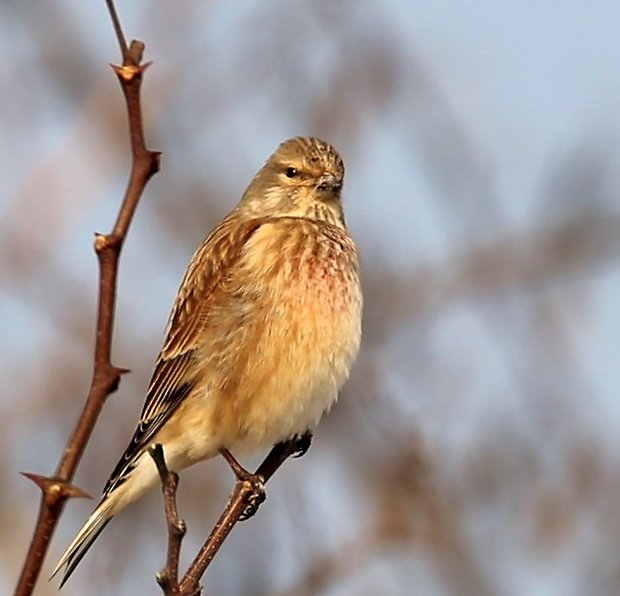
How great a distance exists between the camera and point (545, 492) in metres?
7.27

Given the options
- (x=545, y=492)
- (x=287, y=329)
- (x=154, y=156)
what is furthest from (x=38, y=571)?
(x=545, y=492)

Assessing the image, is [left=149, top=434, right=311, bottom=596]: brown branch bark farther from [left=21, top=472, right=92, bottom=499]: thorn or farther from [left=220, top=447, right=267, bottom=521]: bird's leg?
[left=21, top=472, right=92, bottom=499]: thorn

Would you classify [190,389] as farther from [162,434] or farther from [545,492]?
[545,492]

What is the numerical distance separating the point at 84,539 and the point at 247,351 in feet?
3.38

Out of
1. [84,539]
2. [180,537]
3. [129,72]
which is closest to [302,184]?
[84,539]

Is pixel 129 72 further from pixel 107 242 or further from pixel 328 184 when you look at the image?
pixel 328 184

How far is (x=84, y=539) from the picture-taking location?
5.54 metres

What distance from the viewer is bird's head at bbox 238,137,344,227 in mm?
6512

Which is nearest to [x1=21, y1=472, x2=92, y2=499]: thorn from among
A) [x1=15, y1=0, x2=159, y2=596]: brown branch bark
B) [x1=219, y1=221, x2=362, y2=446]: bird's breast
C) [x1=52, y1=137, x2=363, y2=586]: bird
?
[x1=15, y1=0, x2=159, y2=596]: brown branch bark

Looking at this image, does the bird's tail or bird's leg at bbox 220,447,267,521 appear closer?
bird's leg at bbox 220,447,267,521

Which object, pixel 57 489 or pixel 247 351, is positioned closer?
pixel 57 489

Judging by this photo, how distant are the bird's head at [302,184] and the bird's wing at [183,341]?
29 cm

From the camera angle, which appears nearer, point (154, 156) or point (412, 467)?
point (154, 156)

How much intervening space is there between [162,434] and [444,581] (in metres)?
1.58
